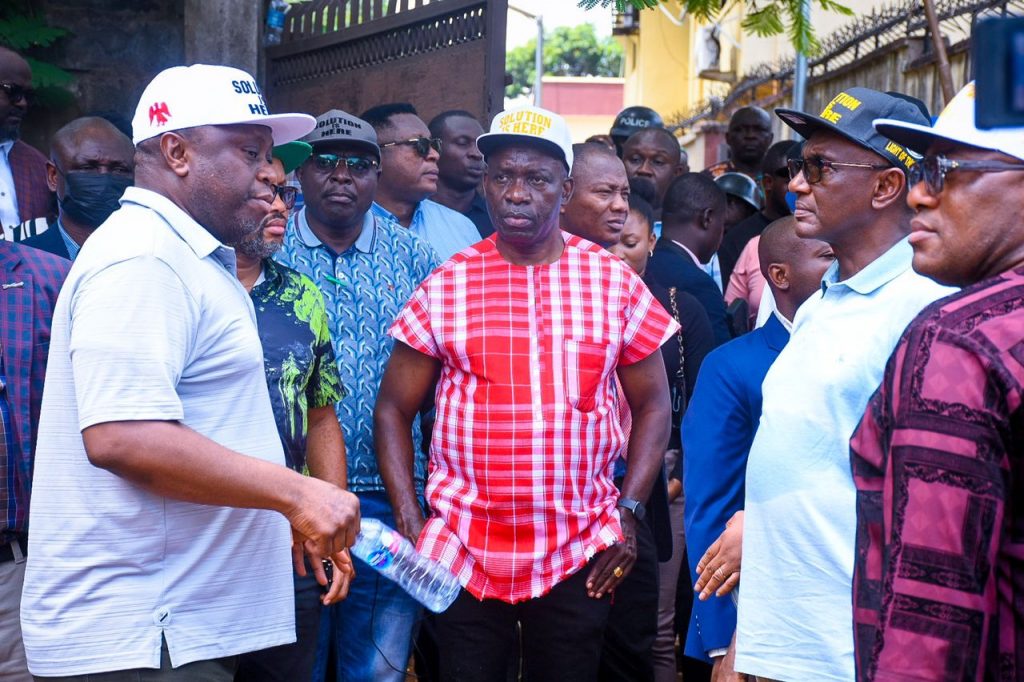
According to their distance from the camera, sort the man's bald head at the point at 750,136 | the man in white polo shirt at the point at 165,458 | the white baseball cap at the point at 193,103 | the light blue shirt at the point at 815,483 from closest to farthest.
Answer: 1. the man in white polo shirt at the point at 165,458
2. the light blue shirt at the point at 815,483
3. the white baseball cap at the point at 193,103
4. the man's bald head at the point at 750,136

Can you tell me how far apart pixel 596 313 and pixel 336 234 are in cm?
114

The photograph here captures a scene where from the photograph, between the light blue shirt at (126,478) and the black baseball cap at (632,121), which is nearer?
the light blue shirt at (126,478)

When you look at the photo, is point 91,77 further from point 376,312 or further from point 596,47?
point 596,47

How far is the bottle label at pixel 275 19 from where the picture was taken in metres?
7.92

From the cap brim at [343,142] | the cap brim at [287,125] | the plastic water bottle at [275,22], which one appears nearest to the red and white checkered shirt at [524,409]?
the cap brim at [343,142]

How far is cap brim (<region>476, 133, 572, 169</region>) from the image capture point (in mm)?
4531

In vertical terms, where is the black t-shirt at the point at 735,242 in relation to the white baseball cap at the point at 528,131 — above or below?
below

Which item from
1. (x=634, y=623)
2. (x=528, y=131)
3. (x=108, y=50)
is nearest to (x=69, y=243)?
(x=528, y=131)

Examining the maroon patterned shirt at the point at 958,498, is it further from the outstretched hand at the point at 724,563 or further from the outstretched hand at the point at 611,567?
the outstretched hand at the point at 611,567

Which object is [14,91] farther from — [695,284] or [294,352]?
[695,284]

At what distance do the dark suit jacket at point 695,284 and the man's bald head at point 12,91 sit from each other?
3.00 meters

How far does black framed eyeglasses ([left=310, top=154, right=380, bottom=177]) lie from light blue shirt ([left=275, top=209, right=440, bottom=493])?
192 millimetres

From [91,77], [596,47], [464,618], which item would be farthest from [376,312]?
[596,47]

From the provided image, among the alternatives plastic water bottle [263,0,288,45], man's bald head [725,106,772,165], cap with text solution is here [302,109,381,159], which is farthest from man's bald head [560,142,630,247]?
man's bald head [725,106,772,165]
